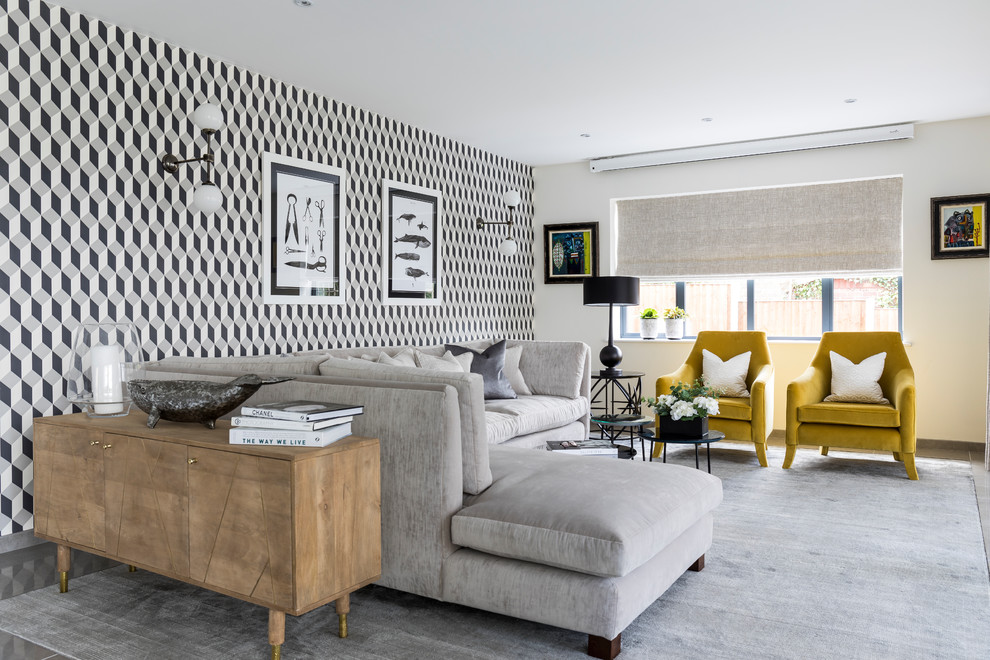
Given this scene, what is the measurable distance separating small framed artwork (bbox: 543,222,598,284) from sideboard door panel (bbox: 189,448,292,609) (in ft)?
16.9

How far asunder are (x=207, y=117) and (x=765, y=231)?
472 centimetres

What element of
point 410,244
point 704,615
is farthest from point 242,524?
point 410,244

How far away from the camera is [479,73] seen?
447 centimetres

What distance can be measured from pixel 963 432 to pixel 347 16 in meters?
5.39

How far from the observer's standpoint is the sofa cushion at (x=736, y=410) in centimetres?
509

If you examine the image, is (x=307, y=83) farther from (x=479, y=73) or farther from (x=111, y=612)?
(x=111, y=612)

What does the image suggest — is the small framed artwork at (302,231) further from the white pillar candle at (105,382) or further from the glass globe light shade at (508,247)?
the glass globe light shade at (508,247)

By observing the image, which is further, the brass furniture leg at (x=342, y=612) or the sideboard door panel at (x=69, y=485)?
the sideboard door panel at (x=69, y=485)

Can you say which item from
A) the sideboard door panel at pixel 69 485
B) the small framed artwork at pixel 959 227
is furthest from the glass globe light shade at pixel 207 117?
the small framed artwork at pixel 959 227

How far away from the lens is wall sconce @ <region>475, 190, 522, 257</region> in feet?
21.0

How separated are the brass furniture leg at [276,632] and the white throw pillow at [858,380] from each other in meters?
4.30

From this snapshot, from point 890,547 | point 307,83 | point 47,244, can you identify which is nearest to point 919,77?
point 890,547

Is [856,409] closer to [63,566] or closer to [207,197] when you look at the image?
[207,197]

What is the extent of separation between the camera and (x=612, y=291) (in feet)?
19.9
